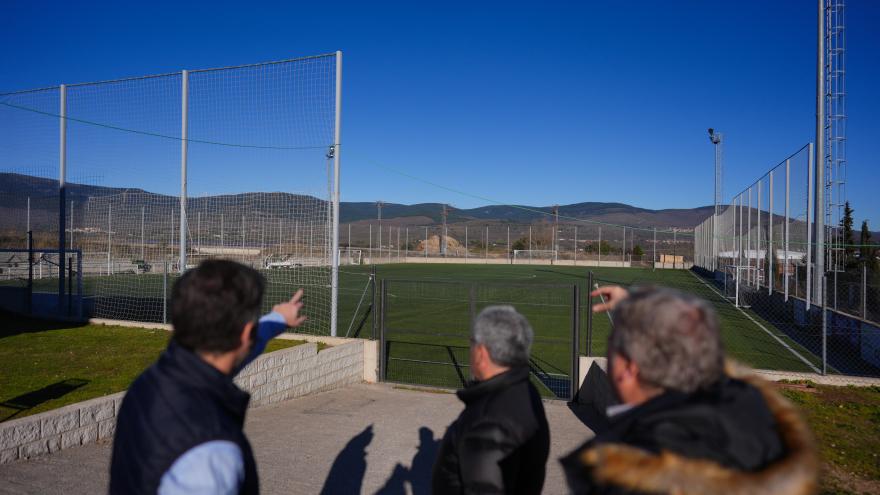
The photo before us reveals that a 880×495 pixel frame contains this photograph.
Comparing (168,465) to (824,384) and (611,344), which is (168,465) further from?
(824,384)

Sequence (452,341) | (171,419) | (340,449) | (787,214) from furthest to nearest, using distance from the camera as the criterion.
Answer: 1. (787,214)
2. (452,341)
3. (340,449)
4. (171,419)

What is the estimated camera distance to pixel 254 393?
7.80 m

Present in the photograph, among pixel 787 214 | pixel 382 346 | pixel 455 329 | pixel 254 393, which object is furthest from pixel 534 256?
pixel 254 393

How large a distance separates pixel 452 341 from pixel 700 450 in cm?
1200

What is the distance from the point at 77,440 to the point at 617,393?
236 inches

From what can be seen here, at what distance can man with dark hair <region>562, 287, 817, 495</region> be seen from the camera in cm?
130

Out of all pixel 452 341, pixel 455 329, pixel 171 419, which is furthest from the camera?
pixel 455 329

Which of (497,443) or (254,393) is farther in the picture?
(254,393)

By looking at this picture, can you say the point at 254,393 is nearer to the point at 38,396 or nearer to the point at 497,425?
the point at 38,396

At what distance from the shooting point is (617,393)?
164 centimetres

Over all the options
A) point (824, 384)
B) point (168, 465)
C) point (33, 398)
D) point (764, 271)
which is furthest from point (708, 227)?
point (168, 465)

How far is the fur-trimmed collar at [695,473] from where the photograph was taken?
4.19ft

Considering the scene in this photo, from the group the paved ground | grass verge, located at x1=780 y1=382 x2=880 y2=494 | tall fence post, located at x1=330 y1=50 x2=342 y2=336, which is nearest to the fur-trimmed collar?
the paved ground

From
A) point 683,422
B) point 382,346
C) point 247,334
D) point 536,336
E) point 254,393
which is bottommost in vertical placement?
point 536,336
